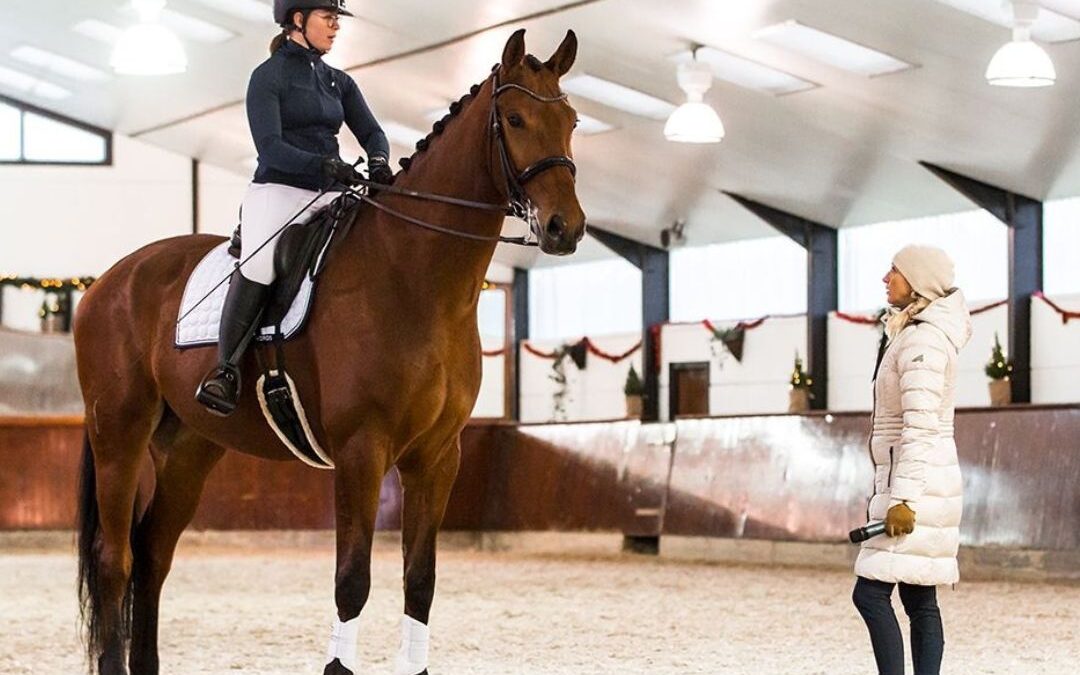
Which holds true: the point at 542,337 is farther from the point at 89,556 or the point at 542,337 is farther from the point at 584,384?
the point at 89,556

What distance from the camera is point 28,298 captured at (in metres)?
20.9

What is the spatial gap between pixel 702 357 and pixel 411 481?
46.4ft

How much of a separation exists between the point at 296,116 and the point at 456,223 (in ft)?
2.22

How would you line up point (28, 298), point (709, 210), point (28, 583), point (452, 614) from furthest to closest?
point (28, 298) → point (709, 210) → point (28, 583) → point (452, 614)

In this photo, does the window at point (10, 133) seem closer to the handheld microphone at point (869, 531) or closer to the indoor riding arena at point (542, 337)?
the indoor riding arena at point (542, 337)

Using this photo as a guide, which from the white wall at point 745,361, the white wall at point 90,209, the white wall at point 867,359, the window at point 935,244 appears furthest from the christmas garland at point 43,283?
the window at point 935,244

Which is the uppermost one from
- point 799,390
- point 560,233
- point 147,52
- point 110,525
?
point 147,52

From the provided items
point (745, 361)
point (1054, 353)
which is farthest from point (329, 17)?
point (745, 361)

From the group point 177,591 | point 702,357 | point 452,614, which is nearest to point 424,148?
point 452,614

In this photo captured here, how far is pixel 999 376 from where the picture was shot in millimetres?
15305

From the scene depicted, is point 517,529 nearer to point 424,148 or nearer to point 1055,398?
point 1055,398

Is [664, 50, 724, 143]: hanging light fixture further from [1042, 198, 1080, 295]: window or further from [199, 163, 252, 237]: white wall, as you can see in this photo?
[199, 163, 252, 237]: white wall

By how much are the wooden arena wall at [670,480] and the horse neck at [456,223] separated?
7050 mm

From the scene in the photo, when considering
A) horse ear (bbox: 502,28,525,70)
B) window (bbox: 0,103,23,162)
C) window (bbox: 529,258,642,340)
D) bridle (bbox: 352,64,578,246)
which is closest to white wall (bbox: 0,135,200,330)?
window (bbox: 0,103,23,162)
